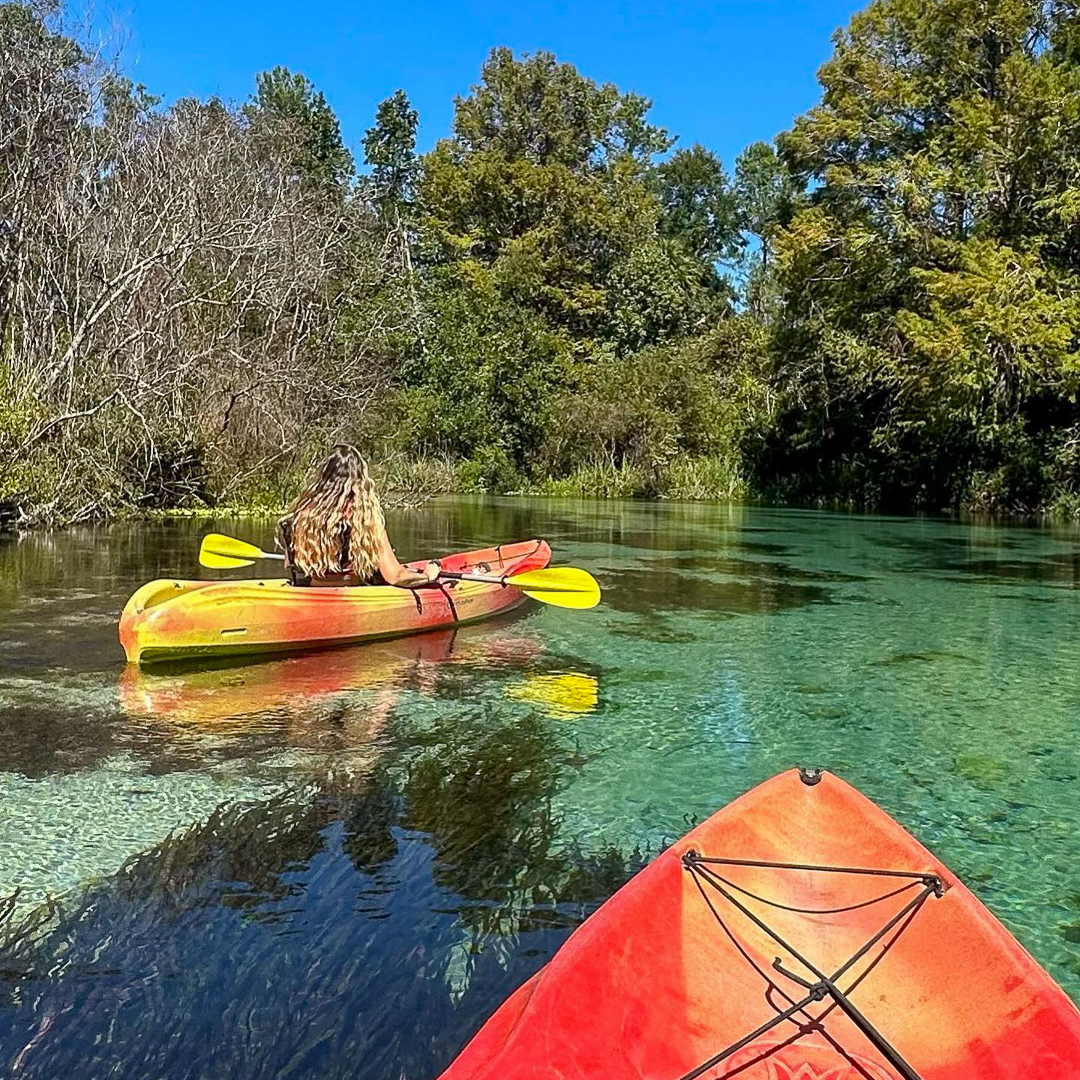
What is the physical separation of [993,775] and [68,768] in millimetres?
3598

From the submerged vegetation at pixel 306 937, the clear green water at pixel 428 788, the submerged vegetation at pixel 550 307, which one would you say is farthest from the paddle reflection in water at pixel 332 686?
the submerged vegetation at pixel 550 307

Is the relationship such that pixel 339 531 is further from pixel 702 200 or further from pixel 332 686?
pixel 702 200

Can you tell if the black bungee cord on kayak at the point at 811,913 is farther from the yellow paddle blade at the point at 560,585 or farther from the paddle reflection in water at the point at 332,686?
the yellow paddle blade at the point at 560,585

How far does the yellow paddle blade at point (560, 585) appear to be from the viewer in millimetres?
7441

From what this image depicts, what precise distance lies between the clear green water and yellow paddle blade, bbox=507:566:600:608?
0.27 m

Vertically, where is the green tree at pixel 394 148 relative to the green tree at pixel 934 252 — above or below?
above

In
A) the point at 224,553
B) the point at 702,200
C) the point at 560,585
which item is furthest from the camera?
the point at 702,200

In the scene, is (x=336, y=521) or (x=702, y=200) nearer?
(x=336, y=521)

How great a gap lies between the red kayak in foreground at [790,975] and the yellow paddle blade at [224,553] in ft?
21.9

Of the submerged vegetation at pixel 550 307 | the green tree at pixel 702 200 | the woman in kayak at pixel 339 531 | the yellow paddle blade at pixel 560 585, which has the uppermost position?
the green tree at pixel 702 200

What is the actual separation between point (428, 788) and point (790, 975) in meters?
1.99

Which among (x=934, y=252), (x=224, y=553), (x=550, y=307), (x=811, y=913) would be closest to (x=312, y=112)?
(x=550, y=307)

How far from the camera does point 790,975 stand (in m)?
2.43

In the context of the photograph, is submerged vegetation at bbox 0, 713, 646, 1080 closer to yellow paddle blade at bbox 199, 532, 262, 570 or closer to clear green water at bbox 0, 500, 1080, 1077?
clear green water at bbox 0, 500, 1080, 1077
